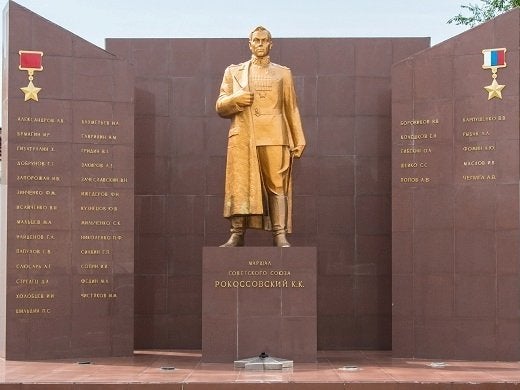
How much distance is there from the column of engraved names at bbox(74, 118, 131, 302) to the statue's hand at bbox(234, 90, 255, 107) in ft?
6.80

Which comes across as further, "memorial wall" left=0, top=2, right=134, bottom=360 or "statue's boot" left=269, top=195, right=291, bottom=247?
"memorial wall" left=0, top=2, right=134, bottom=360

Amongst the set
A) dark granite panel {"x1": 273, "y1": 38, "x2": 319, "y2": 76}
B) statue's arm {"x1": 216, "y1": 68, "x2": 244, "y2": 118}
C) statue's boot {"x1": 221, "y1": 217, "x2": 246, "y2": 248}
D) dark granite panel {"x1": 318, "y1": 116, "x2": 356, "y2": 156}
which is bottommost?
statue's boot {"x1": 221, "y1": 217, "x2": 246, "y2": 248}

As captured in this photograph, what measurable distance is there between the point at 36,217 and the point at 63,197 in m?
0.44

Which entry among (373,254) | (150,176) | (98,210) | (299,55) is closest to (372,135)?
(299,55)

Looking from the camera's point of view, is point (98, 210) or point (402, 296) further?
point (402, 296)

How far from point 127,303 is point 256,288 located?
2088 millimetres

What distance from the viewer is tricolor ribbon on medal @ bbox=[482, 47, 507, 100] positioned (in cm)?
1277

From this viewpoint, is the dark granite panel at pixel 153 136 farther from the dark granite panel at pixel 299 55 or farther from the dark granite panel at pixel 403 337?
the dark granite panel at pixel 403 337

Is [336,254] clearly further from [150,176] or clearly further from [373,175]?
[150,176]

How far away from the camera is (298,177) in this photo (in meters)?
14.4

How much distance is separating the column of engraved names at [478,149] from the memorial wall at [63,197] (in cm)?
451

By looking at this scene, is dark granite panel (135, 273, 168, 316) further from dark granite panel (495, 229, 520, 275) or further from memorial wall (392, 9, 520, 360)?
dark granite panel (495, 229, 520, 275)

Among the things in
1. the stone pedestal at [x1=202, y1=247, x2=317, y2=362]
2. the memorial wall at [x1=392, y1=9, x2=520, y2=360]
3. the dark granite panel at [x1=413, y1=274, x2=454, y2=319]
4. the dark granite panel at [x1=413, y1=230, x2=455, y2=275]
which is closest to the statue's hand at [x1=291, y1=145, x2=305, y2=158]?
the stone pedestal at [x1=202, y1=247, x2=317, y2=362]

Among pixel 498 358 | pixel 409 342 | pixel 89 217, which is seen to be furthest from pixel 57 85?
pixel 498 358
